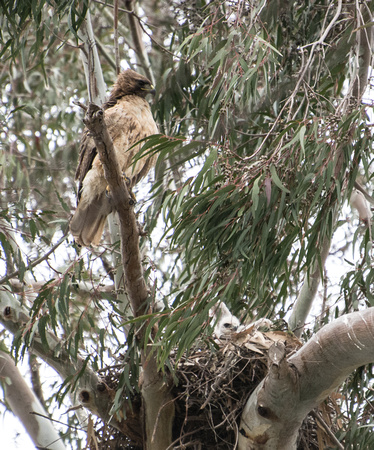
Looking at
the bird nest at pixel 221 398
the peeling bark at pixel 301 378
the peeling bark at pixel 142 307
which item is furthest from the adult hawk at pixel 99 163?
the peeling bark at pixel 301 378

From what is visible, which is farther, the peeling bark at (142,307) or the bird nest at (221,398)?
the bird nest at (221,398)

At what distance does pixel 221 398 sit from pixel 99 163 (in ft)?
5.58

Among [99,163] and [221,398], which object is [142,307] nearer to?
[221,398]

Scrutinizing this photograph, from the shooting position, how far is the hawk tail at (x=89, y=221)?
394cm

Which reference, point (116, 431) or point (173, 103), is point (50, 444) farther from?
point (173, 103)

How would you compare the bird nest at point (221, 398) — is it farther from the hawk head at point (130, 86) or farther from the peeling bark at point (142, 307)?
the hawk head at point (130, 86)

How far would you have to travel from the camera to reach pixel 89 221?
13.0ft

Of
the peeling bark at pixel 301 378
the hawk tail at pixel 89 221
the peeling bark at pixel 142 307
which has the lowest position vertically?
the peeling bark at pixel 301 378

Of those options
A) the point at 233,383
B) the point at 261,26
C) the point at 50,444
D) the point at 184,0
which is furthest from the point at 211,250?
the point at 184,0

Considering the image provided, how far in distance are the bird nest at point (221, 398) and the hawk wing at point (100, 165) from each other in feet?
3.69

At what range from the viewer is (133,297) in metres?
3.02

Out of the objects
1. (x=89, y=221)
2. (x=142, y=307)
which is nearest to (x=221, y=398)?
(x=142, y=307)

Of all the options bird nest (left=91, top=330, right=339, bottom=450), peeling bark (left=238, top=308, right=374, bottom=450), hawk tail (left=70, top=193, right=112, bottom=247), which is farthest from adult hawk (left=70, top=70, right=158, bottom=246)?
peeling bark (left=238, top=308, right=374, bottom=450)

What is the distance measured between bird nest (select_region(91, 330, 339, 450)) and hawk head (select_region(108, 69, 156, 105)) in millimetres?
1907
